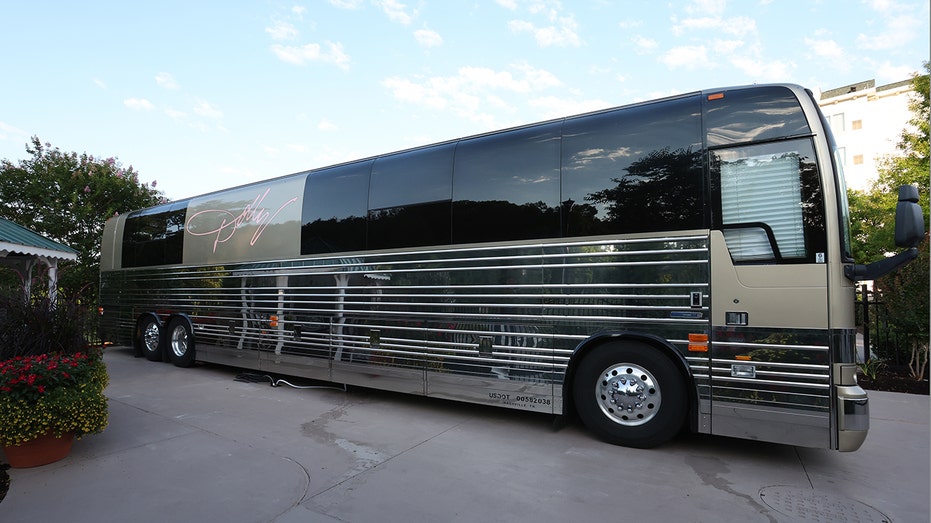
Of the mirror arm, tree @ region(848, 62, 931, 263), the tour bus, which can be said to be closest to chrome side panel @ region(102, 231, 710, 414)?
the tour bus

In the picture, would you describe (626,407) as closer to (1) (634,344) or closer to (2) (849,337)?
(1) (634,344)

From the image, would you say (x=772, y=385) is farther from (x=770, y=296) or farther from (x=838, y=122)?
(x=838, y=122)

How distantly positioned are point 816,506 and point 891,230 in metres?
13.7

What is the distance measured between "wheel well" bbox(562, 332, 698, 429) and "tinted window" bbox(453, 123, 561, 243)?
1.17m

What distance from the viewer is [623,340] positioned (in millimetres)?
4617

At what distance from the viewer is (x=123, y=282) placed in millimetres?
10531

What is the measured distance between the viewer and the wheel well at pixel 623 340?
4273mm

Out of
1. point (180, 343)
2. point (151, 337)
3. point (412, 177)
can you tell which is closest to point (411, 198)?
point (412, 177)

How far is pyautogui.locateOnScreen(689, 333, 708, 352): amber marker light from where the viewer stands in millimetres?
4188


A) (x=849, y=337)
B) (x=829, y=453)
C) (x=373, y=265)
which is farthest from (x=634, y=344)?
(x=373, y=265)

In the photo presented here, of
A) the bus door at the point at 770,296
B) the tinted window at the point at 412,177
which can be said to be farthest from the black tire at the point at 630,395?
the tinted window at the point at 412,177

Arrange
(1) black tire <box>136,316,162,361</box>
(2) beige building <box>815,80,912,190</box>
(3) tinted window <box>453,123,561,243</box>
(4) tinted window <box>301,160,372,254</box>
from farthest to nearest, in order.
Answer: (2) beige building <box>815,80,912,190</box> < (1) black tire <box>136,316,162,361</box> < (4) tinted window <box>301,160,372,254</box> < (3) tinted window <box>453,123,561,243</box>

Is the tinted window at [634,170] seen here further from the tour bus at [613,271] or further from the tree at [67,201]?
the tree at [67,201]
